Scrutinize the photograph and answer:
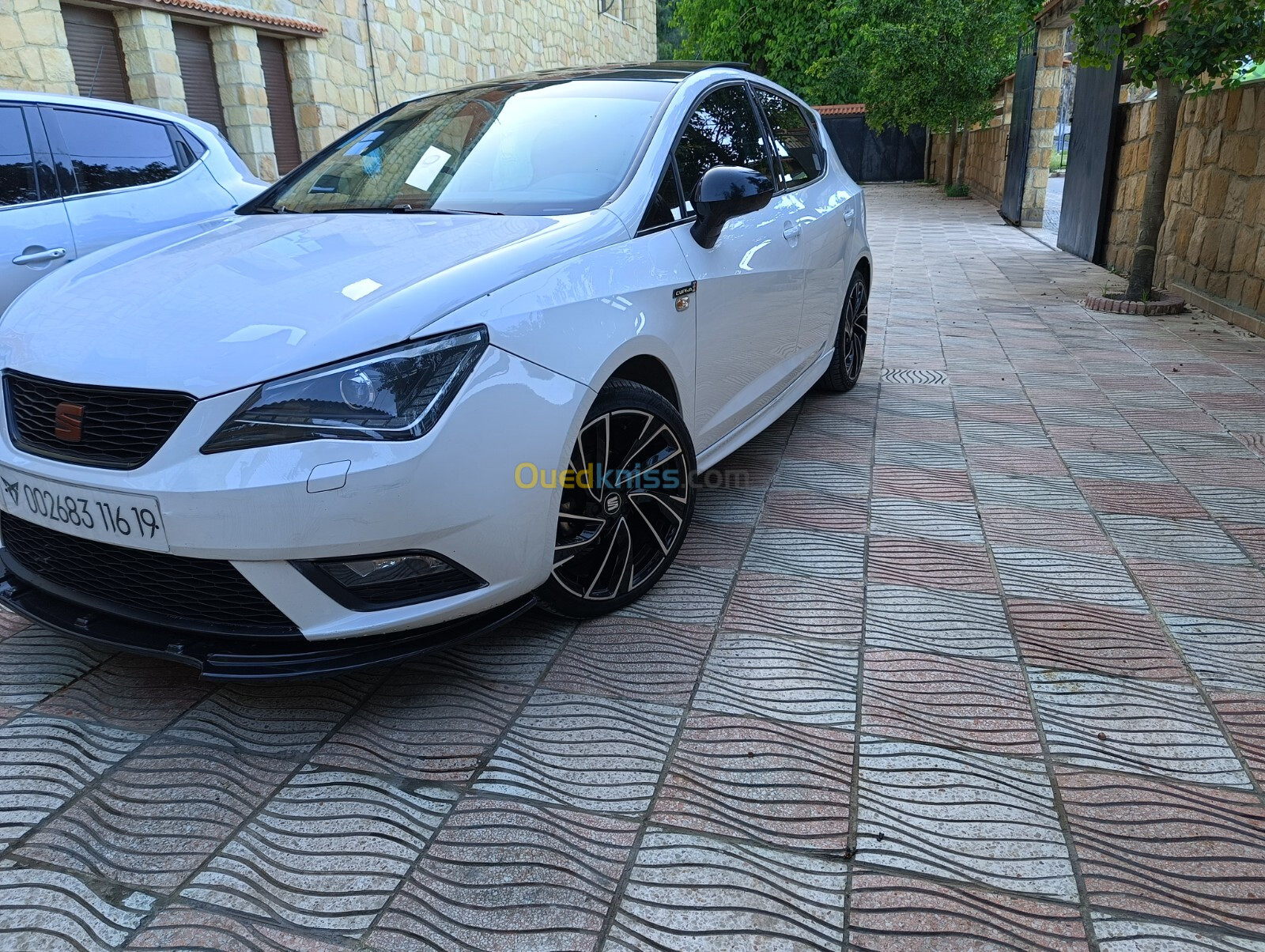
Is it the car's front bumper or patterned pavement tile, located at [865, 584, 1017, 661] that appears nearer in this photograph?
the car's front bumper

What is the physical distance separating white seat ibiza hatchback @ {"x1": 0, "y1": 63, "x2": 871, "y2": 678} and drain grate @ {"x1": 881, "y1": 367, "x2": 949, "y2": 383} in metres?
3.18

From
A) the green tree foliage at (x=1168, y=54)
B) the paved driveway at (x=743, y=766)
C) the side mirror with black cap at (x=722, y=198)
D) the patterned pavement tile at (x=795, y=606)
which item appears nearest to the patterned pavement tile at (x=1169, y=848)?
the paved driveway at (x=743, y=766)

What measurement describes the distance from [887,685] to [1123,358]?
516 cm

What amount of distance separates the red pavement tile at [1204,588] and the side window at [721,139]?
2109 mm

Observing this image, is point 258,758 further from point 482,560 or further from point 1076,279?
point 1076,279

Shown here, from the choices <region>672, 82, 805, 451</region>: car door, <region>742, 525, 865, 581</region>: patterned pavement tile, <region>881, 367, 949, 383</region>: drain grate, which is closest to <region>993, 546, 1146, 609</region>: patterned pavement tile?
<region>742, 525, 865, 581</region>: patterned pavement tile

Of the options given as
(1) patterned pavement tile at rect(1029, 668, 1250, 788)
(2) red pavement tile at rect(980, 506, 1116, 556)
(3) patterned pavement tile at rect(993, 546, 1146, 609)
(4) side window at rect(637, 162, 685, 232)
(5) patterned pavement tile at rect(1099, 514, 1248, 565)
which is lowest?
(5) patterned pavement tile at rect(1099, 514, 1248, 565)

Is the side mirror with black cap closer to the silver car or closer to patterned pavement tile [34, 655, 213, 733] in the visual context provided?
patterned pavement tile [34, 655, 213, 733]

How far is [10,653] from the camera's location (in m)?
2.87

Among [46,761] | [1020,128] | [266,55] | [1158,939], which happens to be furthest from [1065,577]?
[1020,128]

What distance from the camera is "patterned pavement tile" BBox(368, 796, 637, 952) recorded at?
1823 millimetres

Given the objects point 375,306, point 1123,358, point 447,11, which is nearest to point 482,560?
point 375,306

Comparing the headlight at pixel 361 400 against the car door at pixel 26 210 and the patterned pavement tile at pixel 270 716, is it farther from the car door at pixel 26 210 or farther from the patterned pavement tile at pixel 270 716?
the car door at pixel 26 210

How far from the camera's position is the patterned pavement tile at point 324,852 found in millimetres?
1906
